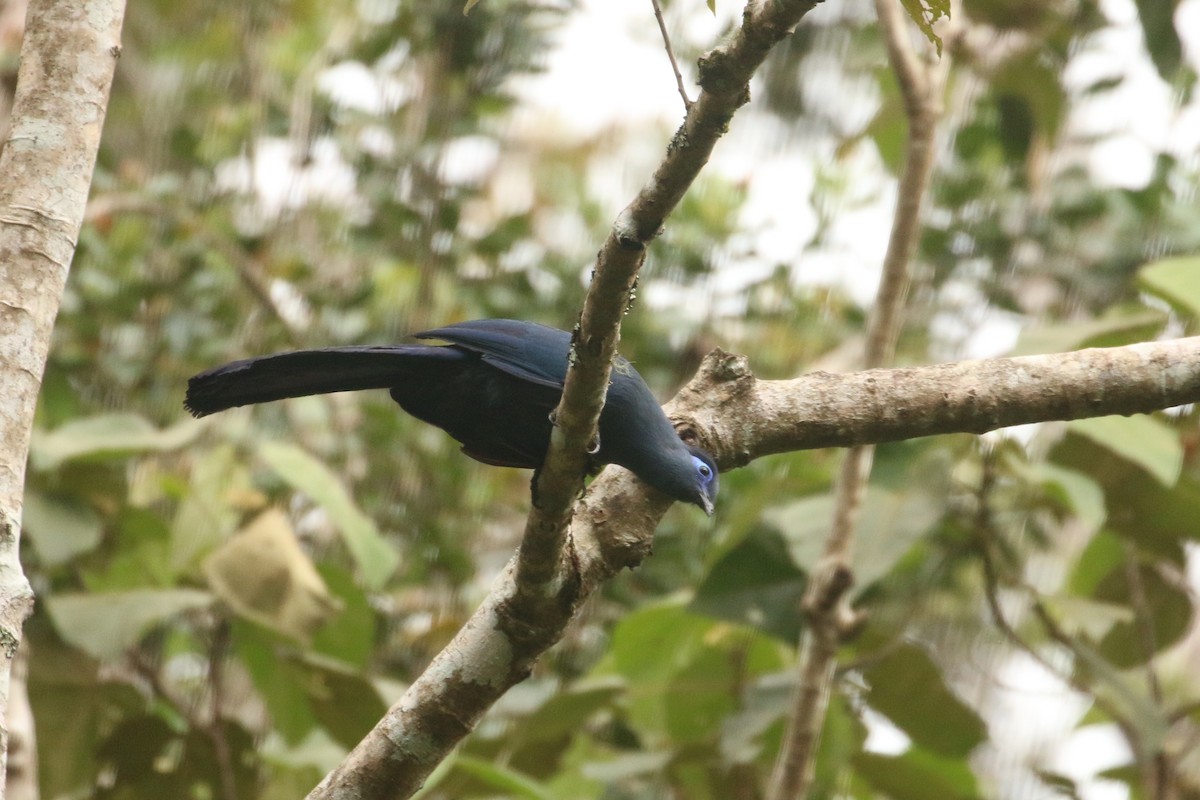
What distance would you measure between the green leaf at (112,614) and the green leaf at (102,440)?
455 millimetres

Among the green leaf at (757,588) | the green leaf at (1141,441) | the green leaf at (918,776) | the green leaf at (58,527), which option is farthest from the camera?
the green leaf at (918,776)

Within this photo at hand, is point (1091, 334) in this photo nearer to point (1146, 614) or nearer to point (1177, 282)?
point (1177, 282)

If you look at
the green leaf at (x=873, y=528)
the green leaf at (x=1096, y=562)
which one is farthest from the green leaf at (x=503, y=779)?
the green leaf at (x=1096, y=562)

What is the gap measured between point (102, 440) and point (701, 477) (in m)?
2.23

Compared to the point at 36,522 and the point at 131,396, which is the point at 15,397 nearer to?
the point at 36,522

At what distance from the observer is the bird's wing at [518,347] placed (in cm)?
286

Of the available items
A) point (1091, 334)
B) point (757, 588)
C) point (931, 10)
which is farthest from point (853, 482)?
point (931, 10)

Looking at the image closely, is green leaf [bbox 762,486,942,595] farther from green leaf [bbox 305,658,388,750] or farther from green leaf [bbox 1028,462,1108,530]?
green leaf [bbox 305,658,388,750]

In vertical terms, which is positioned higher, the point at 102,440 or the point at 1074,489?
the point at 1074,489

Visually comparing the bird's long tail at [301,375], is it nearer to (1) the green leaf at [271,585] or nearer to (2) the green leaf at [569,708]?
(1) the green leaf at [271,585]

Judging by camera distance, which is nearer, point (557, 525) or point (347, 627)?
point (557, 525)

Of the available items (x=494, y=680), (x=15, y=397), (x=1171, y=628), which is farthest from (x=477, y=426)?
(x=1171, y=628)

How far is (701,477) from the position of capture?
112 inches

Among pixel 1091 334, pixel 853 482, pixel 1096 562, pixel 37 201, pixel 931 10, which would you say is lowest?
pixel 37 201
